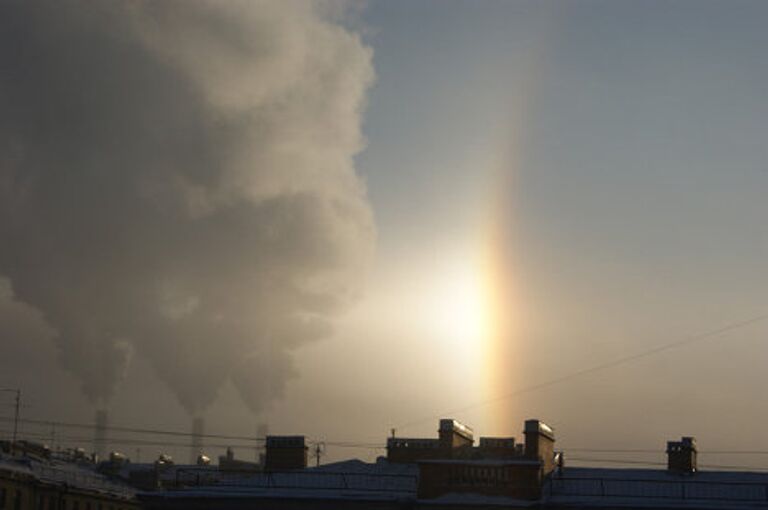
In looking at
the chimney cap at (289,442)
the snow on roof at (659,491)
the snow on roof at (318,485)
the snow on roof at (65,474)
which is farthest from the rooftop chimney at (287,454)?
the snow on roof at (65,474)

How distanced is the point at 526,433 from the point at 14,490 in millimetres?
32126

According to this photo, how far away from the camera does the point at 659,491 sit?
54.3 m

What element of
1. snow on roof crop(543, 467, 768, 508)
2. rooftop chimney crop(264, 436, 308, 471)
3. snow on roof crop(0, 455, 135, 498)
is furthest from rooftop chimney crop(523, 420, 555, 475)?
snow on roof crop(0, 455, 135, 498)

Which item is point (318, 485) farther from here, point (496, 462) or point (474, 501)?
Result: point (496, 462)

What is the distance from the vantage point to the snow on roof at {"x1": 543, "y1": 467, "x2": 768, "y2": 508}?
52.7m

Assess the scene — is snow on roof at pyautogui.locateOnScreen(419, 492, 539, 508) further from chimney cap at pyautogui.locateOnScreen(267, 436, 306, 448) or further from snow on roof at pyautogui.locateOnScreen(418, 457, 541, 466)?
chimney cap at pyautogui.locateOnScreen(267, 436, 306, 448)

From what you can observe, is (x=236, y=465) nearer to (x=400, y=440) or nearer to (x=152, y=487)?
(x=152, y=487)

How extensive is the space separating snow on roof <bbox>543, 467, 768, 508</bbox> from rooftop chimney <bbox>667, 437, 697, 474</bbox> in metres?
2.12

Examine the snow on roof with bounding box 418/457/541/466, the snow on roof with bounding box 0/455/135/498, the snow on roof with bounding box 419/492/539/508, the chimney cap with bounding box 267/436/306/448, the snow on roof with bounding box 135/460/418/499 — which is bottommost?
the snow on roof with bounding box 419/492/539/508

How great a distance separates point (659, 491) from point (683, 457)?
18.8 feet

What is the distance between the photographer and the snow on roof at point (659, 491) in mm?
52656

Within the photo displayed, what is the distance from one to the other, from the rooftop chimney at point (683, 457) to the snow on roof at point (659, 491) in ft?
6.97

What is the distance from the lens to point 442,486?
5356 centimetres

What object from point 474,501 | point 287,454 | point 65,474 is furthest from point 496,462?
point 65,474
